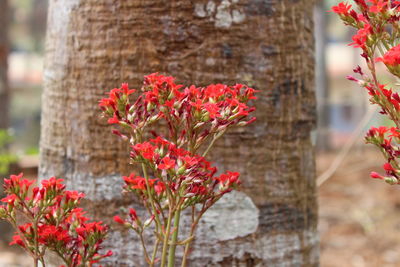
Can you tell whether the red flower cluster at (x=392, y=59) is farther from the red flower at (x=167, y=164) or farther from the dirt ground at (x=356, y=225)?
the dirt ground at (x=356, y=225)

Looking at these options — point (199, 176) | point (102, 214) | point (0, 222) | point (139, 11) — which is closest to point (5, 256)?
point (0, 222)

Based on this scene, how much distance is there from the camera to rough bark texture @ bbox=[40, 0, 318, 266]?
180cm

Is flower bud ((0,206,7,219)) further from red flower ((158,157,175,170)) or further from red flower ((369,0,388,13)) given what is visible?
red flower ((369,0,388,13))

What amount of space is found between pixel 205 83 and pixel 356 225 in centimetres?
459

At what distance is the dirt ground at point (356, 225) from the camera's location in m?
4.79

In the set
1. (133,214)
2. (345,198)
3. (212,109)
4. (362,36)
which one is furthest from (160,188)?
(345,198)

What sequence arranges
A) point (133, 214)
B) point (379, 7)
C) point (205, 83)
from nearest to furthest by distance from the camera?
1. point (379, 7)
2. point (133, 214)
3. point (205, 83)

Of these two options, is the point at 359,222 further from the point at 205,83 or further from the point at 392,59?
the point at 392,59

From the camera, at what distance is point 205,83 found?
5.92 feet

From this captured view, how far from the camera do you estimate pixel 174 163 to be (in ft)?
3.73

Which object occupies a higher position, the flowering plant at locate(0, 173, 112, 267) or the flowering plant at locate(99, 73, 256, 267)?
the flowering plant at locate(99, 73, 256, 267)

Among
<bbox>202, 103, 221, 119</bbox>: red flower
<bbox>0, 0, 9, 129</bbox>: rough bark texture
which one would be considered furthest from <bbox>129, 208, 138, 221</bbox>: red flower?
<bbox>0, 0, 9, 129</bbox>: rough bark texture

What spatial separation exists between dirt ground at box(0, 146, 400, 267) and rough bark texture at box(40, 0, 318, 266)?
8.10 feet

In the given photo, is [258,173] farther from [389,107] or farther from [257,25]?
[389,107]
